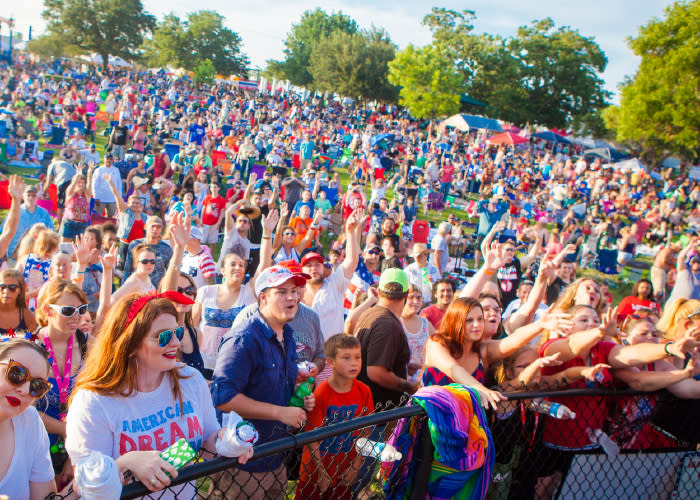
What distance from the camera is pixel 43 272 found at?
5.12 m

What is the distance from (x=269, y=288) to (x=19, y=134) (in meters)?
19.4

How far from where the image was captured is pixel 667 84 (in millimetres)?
35188

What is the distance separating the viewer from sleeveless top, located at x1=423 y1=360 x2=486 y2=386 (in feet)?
10.6

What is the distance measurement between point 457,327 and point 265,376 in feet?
4.01

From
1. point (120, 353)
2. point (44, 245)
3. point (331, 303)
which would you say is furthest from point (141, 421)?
point (44, 245)

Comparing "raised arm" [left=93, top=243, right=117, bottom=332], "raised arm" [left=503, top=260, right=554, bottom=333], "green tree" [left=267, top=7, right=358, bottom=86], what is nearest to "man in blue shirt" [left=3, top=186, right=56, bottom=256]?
"raised arm" [left=93, top=243, right=117, bottom=332]

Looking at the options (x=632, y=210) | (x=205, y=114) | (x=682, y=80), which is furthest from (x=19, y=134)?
(x=682, y=80)

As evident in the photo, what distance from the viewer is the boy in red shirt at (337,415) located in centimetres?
296

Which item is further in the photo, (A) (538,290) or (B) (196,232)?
(B) (196,232)

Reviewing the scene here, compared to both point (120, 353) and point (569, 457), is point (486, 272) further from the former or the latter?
point (120, 353)

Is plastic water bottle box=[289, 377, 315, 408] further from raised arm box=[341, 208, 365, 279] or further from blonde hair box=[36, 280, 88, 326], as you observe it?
raised arm box=[341, 208, 365, 279]

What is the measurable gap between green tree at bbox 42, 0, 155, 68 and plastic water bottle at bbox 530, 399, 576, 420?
77.2m

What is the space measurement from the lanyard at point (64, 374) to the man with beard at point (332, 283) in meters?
2.22

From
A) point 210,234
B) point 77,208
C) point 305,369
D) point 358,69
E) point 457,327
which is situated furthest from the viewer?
point 358,69
